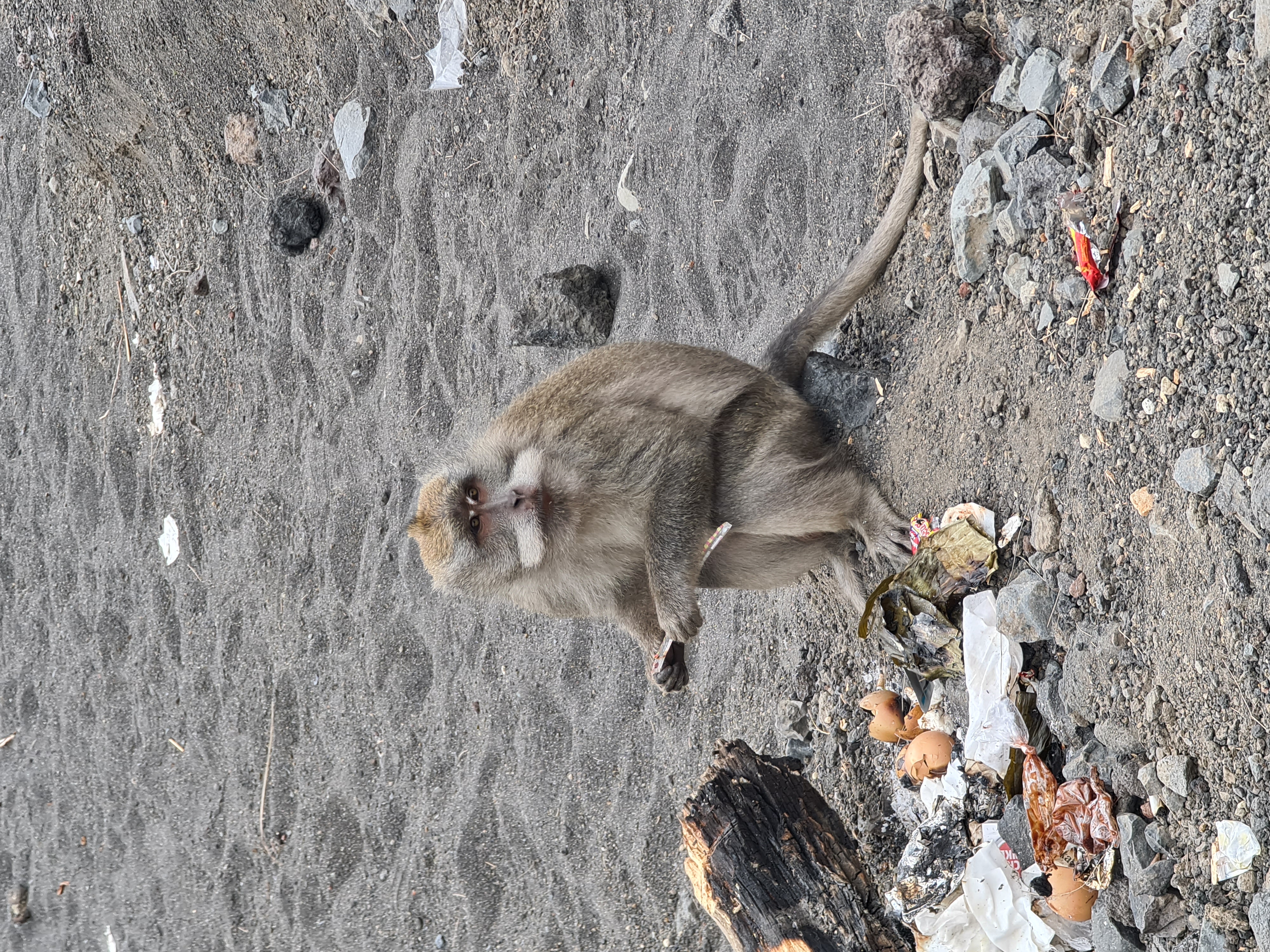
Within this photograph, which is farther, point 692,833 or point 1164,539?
point 692,833

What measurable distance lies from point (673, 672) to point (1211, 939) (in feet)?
4.96

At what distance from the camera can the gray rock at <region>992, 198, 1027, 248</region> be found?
2.49 meters

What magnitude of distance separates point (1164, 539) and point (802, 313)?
1.40 metres

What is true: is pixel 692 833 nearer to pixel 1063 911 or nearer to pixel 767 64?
pixel 1063 911

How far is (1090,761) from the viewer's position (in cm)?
225

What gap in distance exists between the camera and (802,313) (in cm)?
319

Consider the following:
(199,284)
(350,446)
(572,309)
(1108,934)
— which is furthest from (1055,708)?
(199,284)

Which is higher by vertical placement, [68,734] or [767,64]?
[767,64]

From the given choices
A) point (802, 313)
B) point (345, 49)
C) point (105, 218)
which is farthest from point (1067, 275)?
point (105, 218)

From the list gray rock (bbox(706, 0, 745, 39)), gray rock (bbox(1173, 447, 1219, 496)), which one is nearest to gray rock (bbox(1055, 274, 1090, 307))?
gray rock (bbox(1173, 447, 1219, 496))

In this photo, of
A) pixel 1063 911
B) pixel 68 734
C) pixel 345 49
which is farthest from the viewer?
pixel 68 734

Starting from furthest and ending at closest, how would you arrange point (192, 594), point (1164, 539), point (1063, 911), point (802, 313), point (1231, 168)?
point (192, 594) → point (802, 313) → point (1063, 911) → point (1164, 539) → point (1231, 168)

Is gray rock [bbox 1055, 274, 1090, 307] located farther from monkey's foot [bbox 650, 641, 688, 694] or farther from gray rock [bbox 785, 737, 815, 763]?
gray rock [bbox 785, 737, 815, 763]

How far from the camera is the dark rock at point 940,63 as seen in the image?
2.68m
